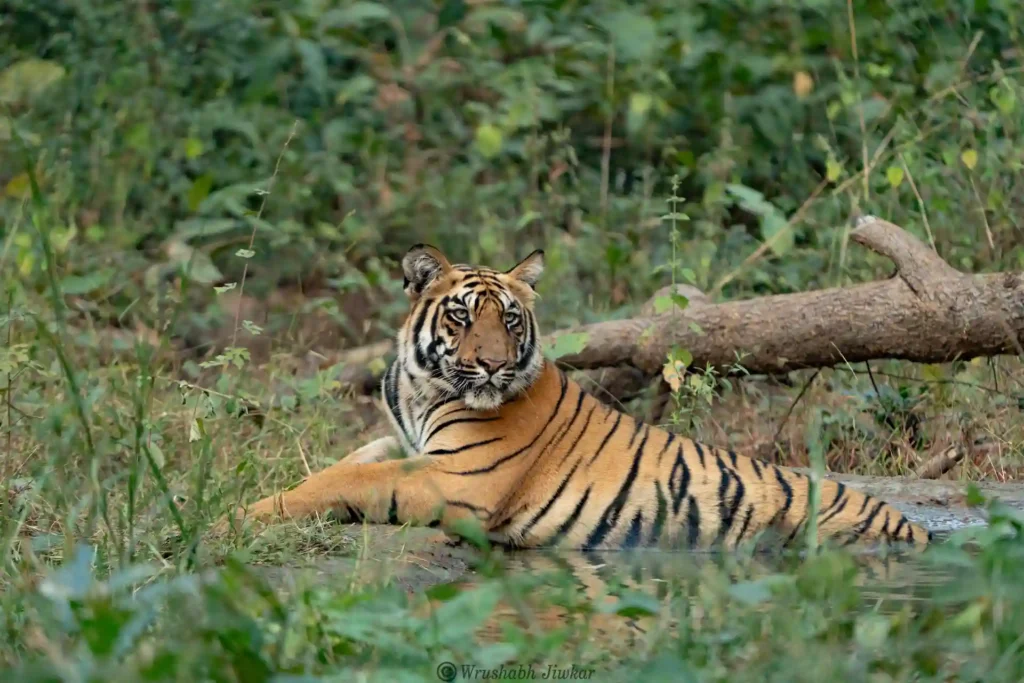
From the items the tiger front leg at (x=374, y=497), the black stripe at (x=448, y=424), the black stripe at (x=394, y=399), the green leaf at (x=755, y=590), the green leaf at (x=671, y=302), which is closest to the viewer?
the green leaf at (x=755, y=590)

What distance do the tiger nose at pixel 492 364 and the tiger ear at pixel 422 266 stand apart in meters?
0.45

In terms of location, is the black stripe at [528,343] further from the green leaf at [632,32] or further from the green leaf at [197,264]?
the green leaf at [632,32]

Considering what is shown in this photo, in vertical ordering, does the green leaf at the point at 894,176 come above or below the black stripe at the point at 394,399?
above

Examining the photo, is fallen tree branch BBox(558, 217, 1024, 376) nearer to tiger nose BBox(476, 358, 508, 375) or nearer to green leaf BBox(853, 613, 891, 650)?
tiger nose BBox(476, 358, 508, 375)

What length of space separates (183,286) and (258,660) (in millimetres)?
984

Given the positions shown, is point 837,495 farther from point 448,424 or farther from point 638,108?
point 638,108

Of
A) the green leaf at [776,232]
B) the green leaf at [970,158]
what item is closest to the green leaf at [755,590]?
the green leaf at [776,232]

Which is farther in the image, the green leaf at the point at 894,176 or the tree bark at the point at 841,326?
the green leaf at the point at 894,176

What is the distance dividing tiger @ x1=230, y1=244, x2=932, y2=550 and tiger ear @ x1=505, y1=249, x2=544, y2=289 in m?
0.15

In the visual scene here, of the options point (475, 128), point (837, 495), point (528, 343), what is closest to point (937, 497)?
point (837, 495)

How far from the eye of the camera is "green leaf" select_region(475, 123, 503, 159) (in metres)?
7.72

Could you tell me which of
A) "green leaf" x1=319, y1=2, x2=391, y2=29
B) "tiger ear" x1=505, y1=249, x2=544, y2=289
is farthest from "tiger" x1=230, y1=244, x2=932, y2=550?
"green leaf" x1=319, y1=2, x2=391, y2=29

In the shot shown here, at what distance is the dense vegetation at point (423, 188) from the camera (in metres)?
5.57

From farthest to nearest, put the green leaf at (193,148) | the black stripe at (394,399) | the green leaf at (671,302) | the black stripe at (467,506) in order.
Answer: the green leaf at (193,148), the green leaf at (671,302), the black stripe at (394,399), the black stripe at (467,506)
